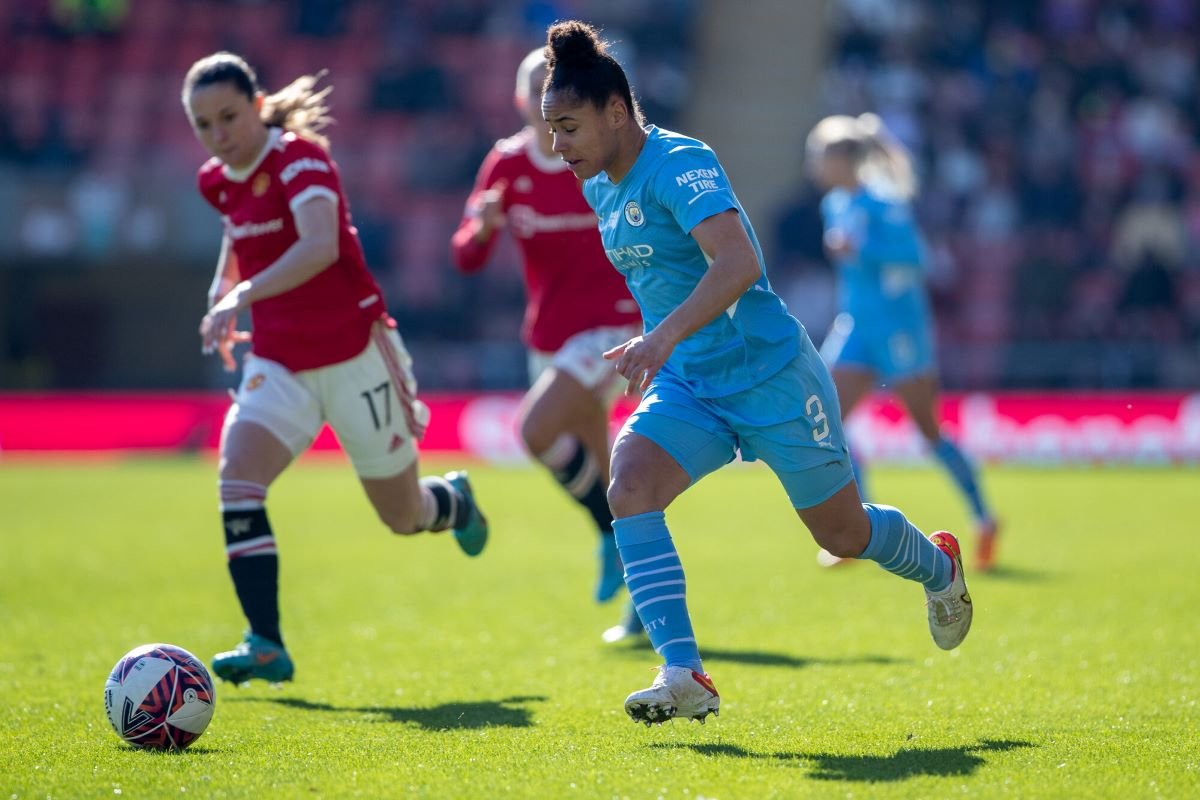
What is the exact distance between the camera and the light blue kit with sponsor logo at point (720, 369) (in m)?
5.07

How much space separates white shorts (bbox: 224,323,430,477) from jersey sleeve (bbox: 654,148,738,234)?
211cm

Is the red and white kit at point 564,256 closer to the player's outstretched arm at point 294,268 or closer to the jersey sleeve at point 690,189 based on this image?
the player's outstretched arm at point 294,268

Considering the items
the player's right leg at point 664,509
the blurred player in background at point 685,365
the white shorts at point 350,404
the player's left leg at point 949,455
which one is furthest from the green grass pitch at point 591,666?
the white shorts at point 350,404

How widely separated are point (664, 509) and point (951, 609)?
128cm

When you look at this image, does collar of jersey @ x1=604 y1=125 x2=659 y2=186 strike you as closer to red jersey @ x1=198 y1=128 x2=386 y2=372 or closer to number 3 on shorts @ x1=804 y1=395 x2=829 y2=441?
number 3 on shorts @ x1=804 y1=395 x2=829 y2=441

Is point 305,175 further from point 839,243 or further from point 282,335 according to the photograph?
point 839,243

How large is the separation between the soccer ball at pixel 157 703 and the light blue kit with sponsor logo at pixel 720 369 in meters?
1.70

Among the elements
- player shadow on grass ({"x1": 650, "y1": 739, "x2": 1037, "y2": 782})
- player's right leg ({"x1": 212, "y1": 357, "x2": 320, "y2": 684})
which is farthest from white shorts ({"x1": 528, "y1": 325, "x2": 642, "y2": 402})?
player shadow on grass ({"x1": 650, "y1": 739, "x2": 1037, "y2": 782})

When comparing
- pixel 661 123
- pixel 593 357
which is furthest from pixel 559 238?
pixel 661 123

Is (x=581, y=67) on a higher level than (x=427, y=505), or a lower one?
higher

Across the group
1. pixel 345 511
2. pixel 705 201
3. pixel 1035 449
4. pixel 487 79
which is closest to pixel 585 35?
pixel 705 201

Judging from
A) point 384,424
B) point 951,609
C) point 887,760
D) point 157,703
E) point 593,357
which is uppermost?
point 593,357

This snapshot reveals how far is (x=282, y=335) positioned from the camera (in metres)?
6.52

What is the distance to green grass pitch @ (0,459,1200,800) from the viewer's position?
178 inches
